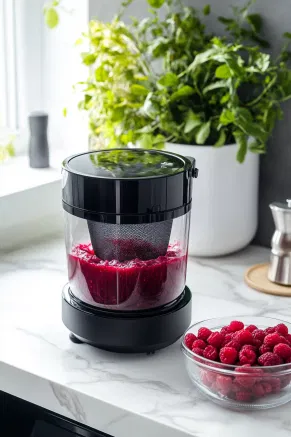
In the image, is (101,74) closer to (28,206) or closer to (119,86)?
(119,86)

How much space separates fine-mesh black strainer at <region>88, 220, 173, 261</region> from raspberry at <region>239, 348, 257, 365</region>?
0.67 ft

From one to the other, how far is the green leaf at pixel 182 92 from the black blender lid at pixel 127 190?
0.96ft

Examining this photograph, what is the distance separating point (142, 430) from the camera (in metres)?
1.00

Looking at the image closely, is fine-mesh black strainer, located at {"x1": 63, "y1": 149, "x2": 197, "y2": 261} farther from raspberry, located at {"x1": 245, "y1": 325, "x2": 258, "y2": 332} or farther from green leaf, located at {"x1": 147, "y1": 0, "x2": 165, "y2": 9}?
green leaf, located at {"x1": 147, "y1": 0, "x2": 165, "y2": 9}

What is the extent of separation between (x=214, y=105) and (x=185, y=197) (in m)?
0.40

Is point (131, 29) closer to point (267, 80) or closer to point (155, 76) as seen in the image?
point (155, 76)

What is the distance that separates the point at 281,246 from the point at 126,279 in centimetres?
42

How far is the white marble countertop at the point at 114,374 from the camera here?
1.00 metres

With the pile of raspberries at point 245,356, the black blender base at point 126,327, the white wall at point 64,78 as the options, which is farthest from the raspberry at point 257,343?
the white wall at point 64,78

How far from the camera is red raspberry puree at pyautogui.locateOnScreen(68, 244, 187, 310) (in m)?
1.12

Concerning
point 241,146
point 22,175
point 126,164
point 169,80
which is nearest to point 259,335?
point 126,164

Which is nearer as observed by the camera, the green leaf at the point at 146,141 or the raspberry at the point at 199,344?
the raspberry at the point at 199,344

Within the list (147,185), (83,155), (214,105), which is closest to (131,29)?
(214,105)

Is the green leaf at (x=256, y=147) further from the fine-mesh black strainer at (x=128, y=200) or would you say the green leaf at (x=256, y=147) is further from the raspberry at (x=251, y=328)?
the raspberry at (x=251, y=328)
